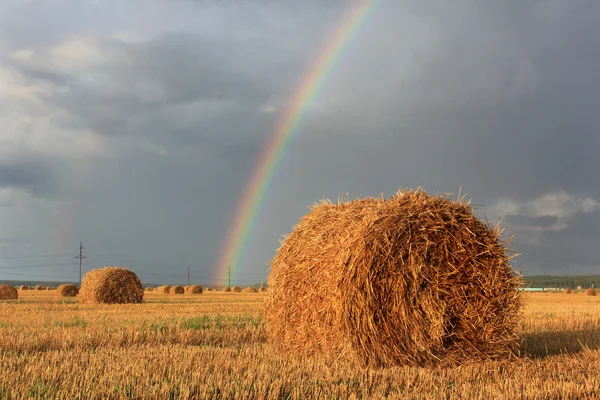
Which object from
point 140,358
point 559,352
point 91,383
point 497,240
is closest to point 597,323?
point 559,352

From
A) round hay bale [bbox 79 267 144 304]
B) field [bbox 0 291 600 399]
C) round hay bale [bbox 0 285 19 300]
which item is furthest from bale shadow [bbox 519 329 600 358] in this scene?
round hay bale [bbox 0 285 19 300]

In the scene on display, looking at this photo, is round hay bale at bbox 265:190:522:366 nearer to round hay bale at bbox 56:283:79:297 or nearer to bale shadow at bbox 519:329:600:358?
bale shadow at bbox 519:329:600:358

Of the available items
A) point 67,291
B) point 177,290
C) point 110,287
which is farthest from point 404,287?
point 177,290

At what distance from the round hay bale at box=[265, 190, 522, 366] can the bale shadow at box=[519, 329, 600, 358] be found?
4.17 ft

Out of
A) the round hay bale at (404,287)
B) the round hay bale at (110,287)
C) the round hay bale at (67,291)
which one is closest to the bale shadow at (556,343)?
the round hay bale at (404,287)

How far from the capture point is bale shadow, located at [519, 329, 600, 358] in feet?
31.5

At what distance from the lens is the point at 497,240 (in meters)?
8.61

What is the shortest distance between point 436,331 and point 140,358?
4.08 m

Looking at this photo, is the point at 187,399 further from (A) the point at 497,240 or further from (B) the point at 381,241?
(A) the point at 497,240

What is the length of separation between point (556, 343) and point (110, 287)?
1837 cm

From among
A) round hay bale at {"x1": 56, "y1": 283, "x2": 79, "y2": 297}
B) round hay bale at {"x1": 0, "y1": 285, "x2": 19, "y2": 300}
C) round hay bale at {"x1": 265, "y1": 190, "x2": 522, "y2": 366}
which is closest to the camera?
round hay bale at {"x1": 265, "y1": 190, "x2": 522, "y2": 366}

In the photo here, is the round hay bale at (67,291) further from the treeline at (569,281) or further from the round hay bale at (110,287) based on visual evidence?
the treeline at (569,281)

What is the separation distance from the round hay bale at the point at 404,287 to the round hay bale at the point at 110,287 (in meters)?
16.4

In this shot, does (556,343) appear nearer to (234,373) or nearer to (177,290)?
(234,373)
